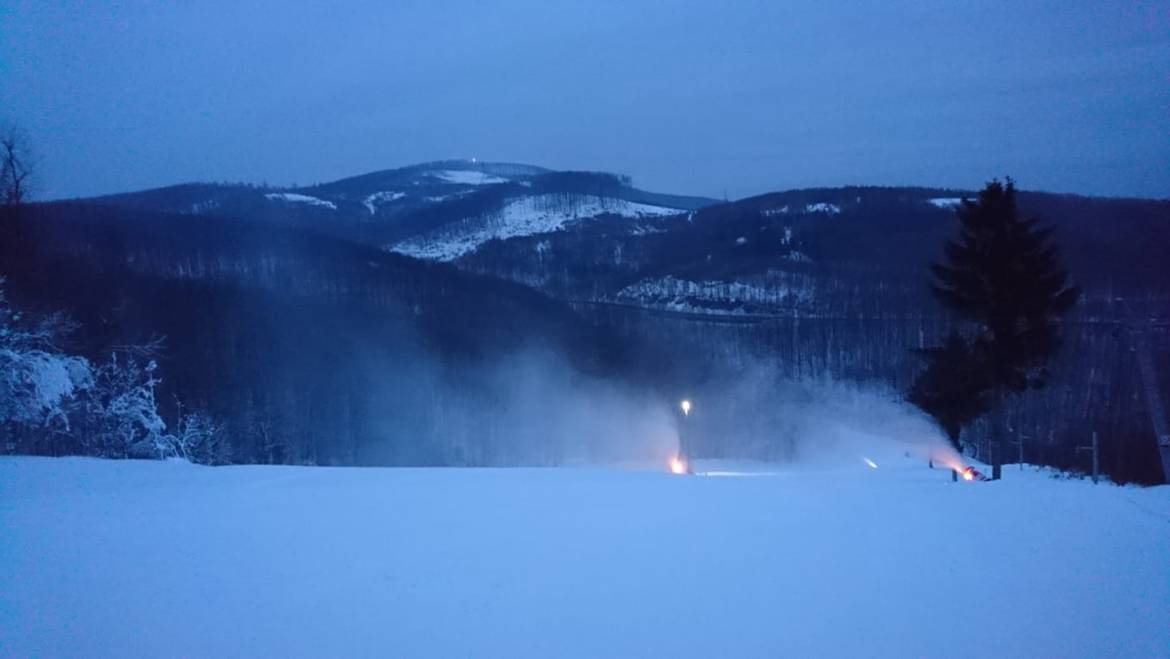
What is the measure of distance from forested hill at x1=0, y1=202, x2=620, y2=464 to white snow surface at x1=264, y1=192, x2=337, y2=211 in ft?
76.5

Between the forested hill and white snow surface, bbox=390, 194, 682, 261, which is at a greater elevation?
white snow surface, bbox=390, 194, 682, 261

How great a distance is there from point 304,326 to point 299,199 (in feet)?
141

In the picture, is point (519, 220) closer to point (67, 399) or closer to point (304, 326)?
point (304, 326)

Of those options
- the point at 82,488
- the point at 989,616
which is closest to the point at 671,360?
the point at 82,488

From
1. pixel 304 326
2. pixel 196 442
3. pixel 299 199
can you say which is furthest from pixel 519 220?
pixel 196 442

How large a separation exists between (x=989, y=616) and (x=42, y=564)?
8.00 metres

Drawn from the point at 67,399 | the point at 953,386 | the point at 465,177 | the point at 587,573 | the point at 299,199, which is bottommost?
the point at 587,573

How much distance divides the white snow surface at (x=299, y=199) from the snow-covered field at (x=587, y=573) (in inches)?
3364

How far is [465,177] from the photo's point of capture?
5408 inches

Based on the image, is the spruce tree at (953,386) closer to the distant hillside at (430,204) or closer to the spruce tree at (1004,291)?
the spruce tree at (1004,291)

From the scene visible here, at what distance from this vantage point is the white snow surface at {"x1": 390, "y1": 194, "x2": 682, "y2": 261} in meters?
90.9

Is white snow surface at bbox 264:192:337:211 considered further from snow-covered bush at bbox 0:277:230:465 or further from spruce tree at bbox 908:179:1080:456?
spruce tree at bbox 908:179:1080:456

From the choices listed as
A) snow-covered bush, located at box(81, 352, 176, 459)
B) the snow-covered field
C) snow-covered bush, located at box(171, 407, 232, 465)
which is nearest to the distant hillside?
snow-covered bush, located at box(171, 407, 232, 465)

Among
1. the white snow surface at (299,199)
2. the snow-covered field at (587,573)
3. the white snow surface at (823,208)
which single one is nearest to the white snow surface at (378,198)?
the white snow surface at (299,199)
